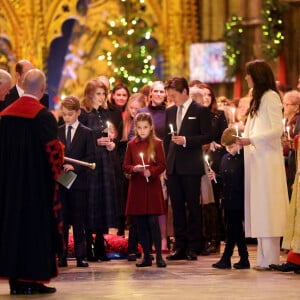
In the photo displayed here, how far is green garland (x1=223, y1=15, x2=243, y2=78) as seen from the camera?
18359 mm

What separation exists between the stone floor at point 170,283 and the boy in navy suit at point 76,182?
0.79 ft

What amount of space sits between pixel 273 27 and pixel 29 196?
10031 mm

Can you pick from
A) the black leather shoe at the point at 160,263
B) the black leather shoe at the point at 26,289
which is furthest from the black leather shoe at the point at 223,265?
the black leather shoe at the point at 26,289

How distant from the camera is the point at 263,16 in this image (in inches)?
693

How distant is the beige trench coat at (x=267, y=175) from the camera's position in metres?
9.58

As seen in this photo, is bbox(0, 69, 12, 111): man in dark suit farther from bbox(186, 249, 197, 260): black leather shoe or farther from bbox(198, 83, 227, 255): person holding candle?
bbox(198, 83, 227, 255): person holding candle

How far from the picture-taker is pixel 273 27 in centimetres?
1741

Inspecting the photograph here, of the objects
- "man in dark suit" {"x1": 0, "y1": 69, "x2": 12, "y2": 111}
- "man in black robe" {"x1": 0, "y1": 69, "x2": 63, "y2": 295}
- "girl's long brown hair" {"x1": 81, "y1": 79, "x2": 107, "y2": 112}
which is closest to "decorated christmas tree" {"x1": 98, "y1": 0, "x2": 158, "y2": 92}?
"girl's long brown hair" {"x1": 81, "y1": 79, "x2": 107, "y2": 112}

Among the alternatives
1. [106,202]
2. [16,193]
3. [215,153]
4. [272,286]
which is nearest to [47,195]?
[16,193]

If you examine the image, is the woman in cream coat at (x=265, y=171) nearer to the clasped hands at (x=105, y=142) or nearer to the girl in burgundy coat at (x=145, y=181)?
the girl in burgundy coat at (x=145, y=181)

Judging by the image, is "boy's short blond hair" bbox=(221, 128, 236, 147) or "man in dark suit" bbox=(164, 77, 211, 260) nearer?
"boy's short blond hair" bbox=(221, 128, 236, 147)

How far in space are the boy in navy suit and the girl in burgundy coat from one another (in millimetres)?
411

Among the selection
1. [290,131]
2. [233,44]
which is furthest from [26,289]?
[233,44]

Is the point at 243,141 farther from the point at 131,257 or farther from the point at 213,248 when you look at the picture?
the point at 213,248
